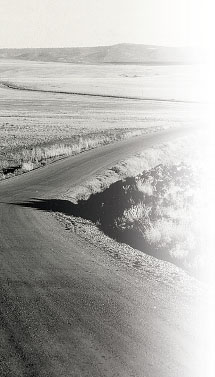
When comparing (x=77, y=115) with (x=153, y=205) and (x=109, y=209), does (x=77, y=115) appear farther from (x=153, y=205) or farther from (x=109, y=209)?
(x=109, y=209)

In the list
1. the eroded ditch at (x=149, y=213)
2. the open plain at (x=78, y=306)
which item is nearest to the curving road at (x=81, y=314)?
the open plain at (x=78, y=306)

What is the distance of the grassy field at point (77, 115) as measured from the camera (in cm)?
3562

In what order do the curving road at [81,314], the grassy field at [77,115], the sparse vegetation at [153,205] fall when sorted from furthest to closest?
the grassy field at [77,115] < the sparse vegetation at [153,205] < the curving road at [81,314]

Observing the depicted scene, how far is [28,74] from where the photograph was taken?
5620 inches

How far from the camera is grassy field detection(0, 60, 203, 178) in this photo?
117ft

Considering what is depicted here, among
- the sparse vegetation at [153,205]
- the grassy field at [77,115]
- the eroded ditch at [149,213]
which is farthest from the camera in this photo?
the grassy field at [77,115]

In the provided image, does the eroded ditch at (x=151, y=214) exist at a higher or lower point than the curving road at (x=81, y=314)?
lower

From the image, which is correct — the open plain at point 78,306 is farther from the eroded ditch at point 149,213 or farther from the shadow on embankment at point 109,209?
the eroded ditch at point 149,213

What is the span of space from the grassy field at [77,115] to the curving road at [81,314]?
1461cm

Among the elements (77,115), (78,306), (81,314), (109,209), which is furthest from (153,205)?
(77,115)

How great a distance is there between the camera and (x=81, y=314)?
8375mm

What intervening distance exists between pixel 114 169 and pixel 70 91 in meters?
74.8

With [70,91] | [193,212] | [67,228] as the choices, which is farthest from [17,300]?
[70,91]

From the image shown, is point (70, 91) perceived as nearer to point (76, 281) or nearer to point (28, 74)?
point (28, 74)
